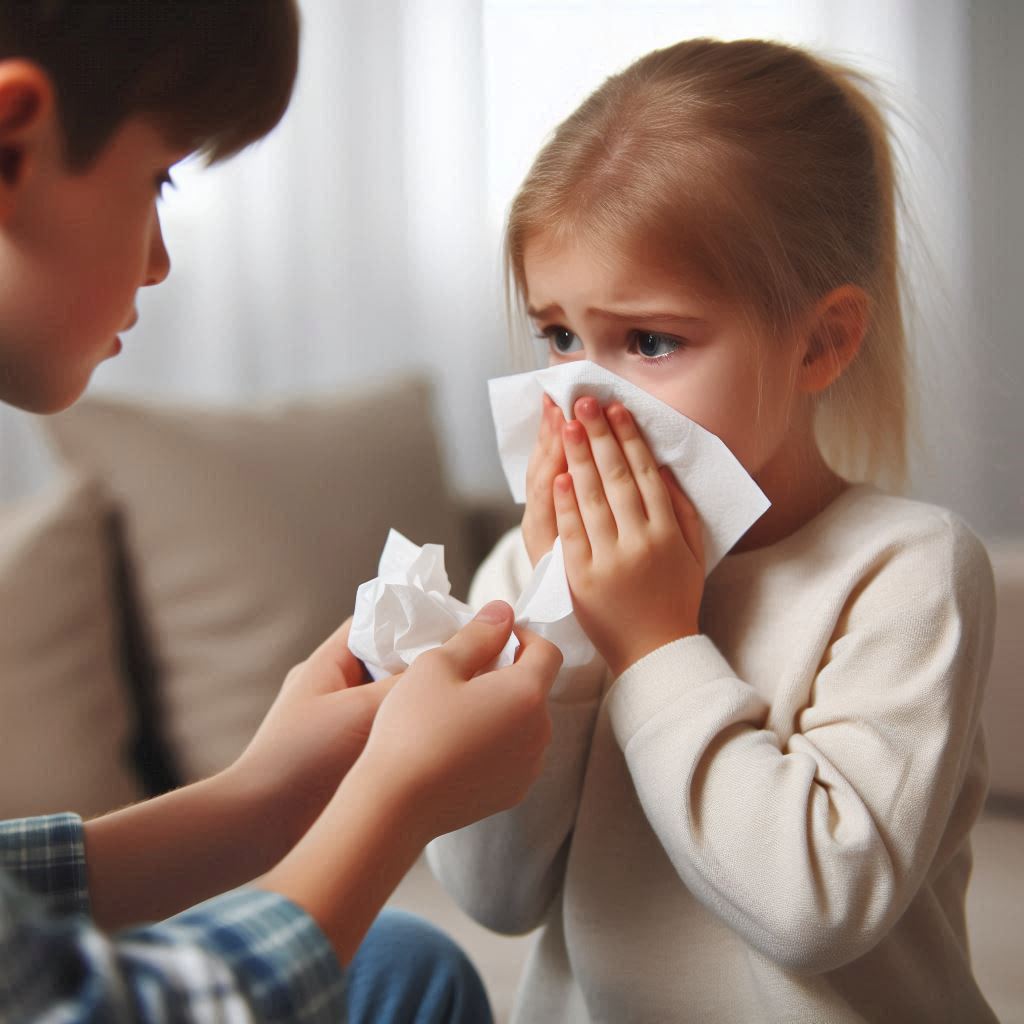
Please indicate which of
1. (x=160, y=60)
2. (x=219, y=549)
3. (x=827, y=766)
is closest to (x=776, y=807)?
(x=827, y=766)

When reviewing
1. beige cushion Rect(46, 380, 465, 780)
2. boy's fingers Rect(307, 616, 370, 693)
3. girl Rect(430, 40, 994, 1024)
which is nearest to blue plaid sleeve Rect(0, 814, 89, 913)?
boy's fingers Rect(307, 616, 370, 693)

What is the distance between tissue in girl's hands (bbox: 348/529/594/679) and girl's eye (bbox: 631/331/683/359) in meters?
0.15

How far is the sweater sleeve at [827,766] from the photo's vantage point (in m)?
0.61

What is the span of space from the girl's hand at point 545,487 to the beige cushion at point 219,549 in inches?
22.4

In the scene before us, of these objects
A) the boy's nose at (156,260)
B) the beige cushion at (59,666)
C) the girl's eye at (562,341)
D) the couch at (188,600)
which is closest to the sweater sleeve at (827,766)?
the girl's eye at (562,341)

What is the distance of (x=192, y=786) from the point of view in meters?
0.66

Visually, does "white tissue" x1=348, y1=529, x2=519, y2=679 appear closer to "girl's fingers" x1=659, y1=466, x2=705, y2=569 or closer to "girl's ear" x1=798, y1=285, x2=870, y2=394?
"girl's fingers" x1=659, y1=466, x2=705, y2=569

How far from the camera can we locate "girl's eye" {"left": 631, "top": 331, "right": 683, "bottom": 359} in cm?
71

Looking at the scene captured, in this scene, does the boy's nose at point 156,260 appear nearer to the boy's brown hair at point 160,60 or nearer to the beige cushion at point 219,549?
the boy's brown hair at point 160,60

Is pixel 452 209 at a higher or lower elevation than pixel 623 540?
higher

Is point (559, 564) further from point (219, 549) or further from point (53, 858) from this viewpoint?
point (219, 549)

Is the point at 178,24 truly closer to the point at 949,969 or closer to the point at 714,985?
the point at 714,985

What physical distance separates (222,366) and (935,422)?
1.06 m

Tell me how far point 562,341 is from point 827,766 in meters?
0.34
